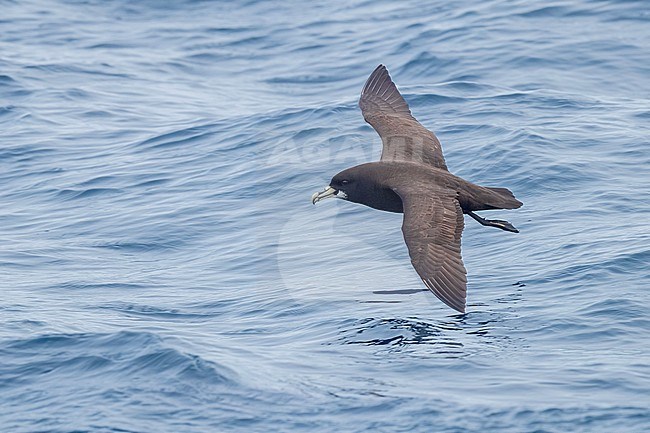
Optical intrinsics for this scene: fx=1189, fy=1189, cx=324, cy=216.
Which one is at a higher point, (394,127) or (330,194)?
(394,127)

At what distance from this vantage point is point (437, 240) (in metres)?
10.0

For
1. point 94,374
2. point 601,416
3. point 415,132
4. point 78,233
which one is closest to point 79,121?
point 78,233

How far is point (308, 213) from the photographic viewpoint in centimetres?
1411

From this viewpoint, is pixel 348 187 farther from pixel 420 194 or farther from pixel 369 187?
pixel 420 194

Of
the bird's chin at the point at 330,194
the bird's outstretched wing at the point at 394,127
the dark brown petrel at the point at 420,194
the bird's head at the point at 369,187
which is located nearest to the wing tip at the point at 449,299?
the dark brown petrel at the point at 420,194

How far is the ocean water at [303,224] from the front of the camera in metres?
8.53

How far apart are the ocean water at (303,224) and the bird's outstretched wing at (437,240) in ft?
1.28

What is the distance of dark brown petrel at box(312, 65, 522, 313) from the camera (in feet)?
32.2

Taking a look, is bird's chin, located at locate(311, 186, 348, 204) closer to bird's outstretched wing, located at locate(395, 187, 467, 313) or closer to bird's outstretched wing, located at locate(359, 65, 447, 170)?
bird's outstretched wing, located at locate(359, 65, 447, 170)

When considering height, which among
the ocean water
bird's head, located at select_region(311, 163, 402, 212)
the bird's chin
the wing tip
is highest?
bird's head, located at select_region(311, 163, 402, 212)

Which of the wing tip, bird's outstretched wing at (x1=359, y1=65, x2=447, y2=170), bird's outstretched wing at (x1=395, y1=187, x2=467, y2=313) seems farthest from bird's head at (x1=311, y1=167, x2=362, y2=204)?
the wing tip

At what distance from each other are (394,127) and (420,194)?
87.4 inches

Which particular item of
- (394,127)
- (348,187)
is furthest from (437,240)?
(394,127)

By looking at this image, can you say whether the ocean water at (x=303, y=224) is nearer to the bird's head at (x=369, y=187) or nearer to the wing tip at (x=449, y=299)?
the wing tip at (x=449, y=299)
